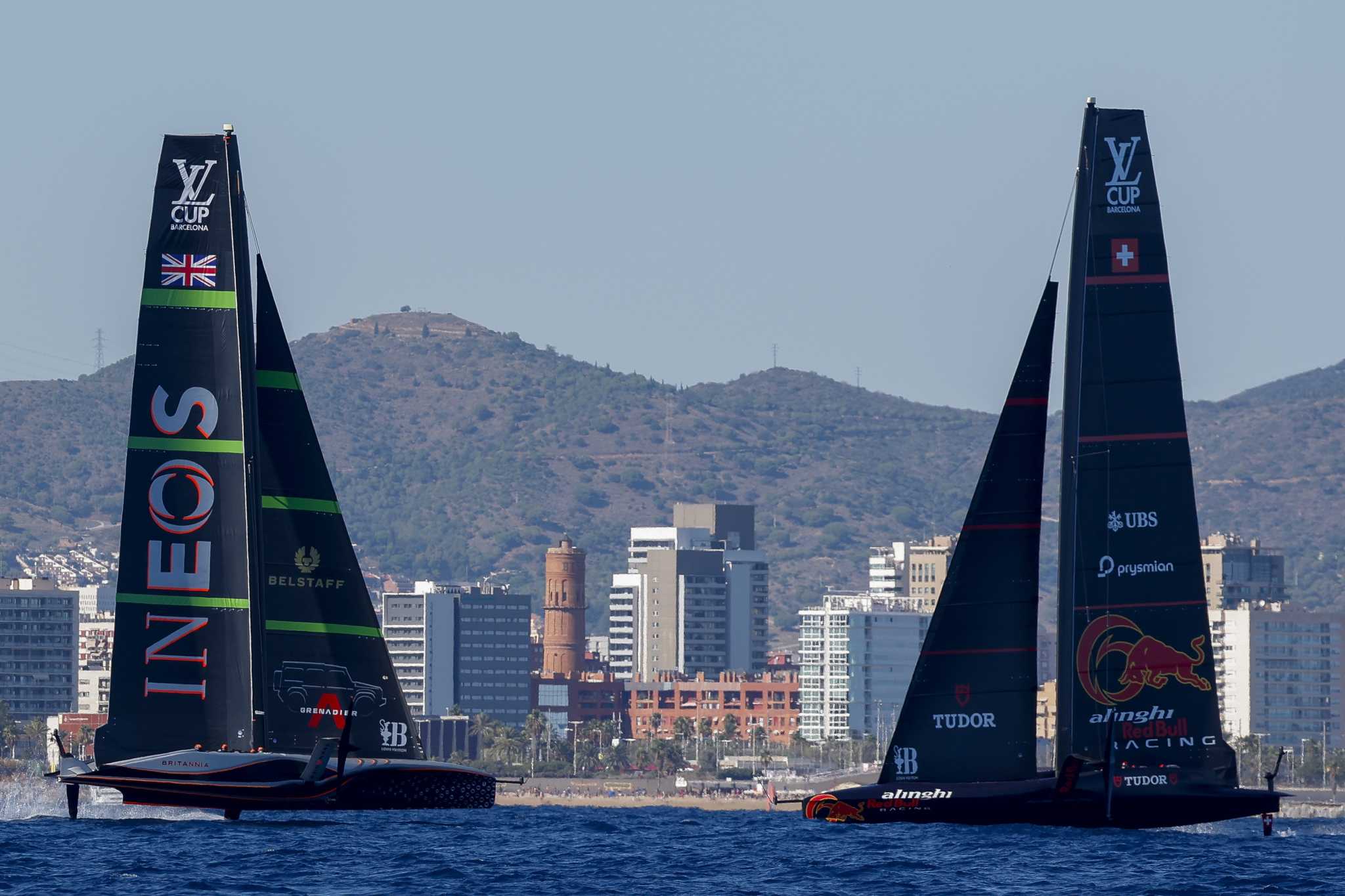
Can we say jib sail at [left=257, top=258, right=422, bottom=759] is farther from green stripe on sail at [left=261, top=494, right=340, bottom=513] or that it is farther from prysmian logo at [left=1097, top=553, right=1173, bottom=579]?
prysmian logo at [left=1097, top=553, right=1173, bottom=579]

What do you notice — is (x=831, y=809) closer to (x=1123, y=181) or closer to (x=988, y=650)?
(x=988, y=650)

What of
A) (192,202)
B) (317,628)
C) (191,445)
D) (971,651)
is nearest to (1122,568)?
(971,651)

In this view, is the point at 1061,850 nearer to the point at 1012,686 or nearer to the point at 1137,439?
the point at 1012,686

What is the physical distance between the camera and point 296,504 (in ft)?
173

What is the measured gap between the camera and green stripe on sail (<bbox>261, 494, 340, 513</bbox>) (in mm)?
52344

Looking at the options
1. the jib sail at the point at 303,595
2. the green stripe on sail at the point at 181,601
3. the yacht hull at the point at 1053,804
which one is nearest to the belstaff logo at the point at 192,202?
the jib sail at the point at 303,595

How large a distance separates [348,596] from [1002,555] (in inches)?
533

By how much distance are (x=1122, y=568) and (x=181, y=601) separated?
1791 cm

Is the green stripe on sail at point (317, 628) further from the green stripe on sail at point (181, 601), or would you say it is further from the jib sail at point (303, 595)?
the green stripe on sail at point (181, 601)

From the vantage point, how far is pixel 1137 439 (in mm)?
48344

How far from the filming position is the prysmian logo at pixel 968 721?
159 feet

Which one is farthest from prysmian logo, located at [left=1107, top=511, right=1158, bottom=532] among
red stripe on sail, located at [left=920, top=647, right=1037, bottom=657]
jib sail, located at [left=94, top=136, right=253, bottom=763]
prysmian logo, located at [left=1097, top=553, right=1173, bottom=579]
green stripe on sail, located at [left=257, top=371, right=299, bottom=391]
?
jib sail, located at [left=94, top=136, right=253, bottom=763]

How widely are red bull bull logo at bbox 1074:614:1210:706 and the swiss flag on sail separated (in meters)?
6.43

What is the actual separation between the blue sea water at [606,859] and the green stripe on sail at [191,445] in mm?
7277
